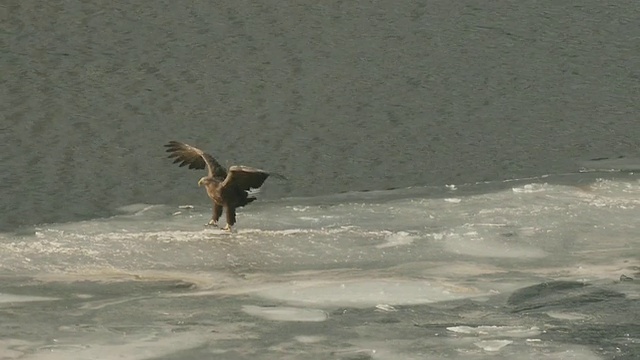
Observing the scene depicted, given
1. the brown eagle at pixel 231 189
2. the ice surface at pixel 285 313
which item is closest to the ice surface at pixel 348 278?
the ice surface at pixel 285 313

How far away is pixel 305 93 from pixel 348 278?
435 centimetres

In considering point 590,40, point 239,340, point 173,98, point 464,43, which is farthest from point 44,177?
point 590,40

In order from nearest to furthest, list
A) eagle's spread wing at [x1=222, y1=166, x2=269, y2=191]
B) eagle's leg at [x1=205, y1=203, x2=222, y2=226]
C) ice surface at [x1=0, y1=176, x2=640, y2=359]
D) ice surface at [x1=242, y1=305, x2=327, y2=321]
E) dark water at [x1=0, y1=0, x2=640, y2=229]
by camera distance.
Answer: ice surface at [x1=0, y1=176, x2=640, y2=359]
ice surface at [x1=242, y1=305, x2=327, y2=321]
eagle's spread wing at [x1=222, y1=166, x2=269, y2=191]
eagle's leg at [x1=205, y1=203, x2=222, y2=226]
dark water at [x1=0, y1=0, x2=640, y2=229]

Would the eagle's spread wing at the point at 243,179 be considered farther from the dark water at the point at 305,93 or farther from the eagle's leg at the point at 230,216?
the dark water at the point at 305,93

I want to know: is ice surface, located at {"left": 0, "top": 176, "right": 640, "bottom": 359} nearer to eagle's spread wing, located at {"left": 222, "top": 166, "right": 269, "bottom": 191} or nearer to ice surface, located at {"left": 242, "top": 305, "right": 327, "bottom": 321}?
ice surface, located at {"left": 242, "top": 305, "right": 327, "bottom": 321}

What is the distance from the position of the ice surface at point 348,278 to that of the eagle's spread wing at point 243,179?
26 cm

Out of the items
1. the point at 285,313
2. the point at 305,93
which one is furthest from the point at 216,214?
the point at 305,93

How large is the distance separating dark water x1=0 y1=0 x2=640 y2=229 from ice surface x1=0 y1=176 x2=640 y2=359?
1.91 ft

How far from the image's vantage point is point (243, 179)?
7.61 meters

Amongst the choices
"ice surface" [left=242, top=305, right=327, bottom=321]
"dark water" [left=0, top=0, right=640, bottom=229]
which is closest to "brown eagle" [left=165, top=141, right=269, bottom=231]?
"dark water" [left=0, top=0, right=640, bottom=229]

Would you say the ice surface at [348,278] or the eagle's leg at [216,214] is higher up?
the eagle's leg at [216,214]

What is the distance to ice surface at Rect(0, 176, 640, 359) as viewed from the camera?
535 cm

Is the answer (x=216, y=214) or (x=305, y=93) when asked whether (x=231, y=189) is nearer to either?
(x=216, y=214)

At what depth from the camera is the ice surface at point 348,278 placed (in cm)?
535
